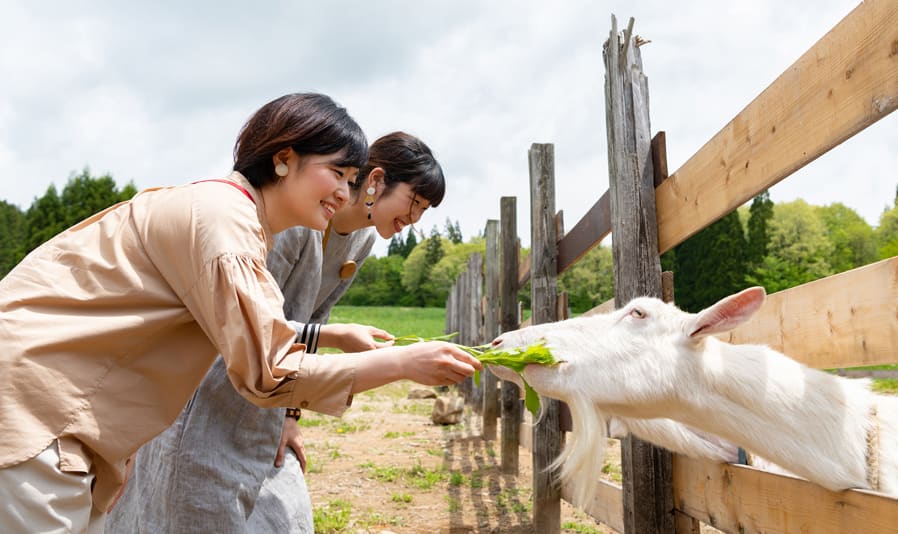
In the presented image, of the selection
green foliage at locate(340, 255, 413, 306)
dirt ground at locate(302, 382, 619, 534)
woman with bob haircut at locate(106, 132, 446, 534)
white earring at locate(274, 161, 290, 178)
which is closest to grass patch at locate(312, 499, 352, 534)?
dirt ground at locate(302, 382, 619, 534)

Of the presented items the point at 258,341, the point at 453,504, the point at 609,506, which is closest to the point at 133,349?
the point at 258,341

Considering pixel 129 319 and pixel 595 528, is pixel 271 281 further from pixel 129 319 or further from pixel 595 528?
pixel 595 528

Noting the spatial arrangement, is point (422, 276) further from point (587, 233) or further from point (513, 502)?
point (587, 233)

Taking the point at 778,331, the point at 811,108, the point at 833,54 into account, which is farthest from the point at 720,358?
the point at 833,54

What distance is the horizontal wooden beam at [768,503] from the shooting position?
1.40m

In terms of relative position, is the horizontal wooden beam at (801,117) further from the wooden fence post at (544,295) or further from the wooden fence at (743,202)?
the wooden fence post at (544,295)

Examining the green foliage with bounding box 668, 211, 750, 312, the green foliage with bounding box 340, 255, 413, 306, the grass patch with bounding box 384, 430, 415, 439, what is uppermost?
the green foliage with bounding box 340, 255, 413, 306

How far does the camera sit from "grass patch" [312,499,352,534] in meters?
3.93

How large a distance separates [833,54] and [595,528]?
3033 mm

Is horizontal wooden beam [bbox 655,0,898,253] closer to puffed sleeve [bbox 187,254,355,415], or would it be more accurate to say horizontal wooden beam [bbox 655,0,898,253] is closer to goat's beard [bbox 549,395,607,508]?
goat's beard [bbox 549,395,607,508]

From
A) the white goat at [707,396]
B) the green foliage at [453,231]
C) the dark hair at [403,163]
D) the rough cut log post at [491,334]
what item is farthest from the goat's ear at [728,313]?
the green foliage at [453,231]

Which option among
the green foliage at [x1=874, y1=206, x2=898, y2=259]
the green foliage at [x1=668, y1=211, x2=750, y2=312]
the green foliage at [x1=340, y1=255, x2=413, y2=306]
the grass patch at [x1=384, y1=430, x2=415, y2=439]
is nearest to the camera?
the grass patch at [x1=384, y1=430, x2=415, y2=439]

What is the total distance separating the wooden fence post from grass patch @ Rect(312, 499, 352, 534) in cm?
111

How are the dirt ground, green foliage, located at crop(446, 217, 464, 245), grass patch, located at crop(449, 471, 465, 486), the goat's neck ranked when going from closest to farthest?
the goat's neck < the dirt ground < grass patch, located at crop(449, 471, 465, 486) < green foliage, located at crop(446, 217, 464, 245)
